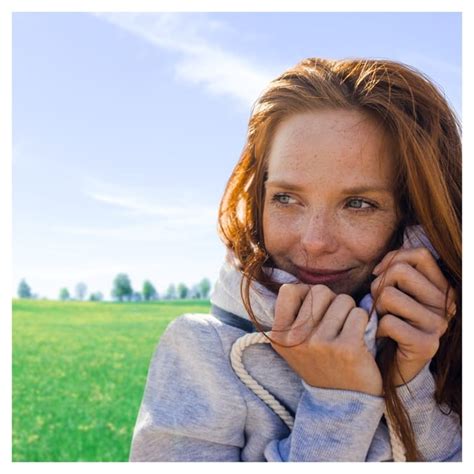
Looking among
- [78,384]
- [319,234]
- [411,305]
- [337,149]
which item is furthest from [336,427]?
[78,384]

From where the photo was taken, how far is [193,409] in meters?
1.22

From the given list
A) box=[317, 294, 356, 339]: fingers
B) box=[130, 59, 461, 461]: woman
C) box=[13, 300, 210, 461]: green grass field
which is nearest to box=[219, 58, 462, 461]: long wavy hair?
box=[130, 59, 461, 461]: woman

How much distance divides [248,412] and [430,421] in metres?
0.33

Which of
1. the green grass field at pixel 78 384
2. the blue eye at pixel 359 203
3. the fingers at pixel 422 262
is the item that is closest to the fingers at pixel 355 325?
the fingers at pixel 422 262

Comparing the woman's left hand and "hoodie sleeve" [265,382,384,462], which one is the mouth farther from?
"hoodie sleeve" [265,382,384,462]

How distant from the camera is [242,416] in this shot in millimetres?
1229

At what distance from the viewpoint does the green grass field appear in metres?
3.04

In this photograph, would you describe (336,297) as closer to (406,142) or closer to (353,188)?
(353,188)

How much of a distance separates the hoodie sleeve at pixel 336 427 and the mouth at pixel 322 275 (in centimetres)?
23

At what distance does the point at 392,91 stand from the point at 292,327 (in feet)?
1.61

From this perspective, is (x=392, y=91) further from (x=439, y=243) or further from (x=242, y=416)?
(x=242, y=416)
